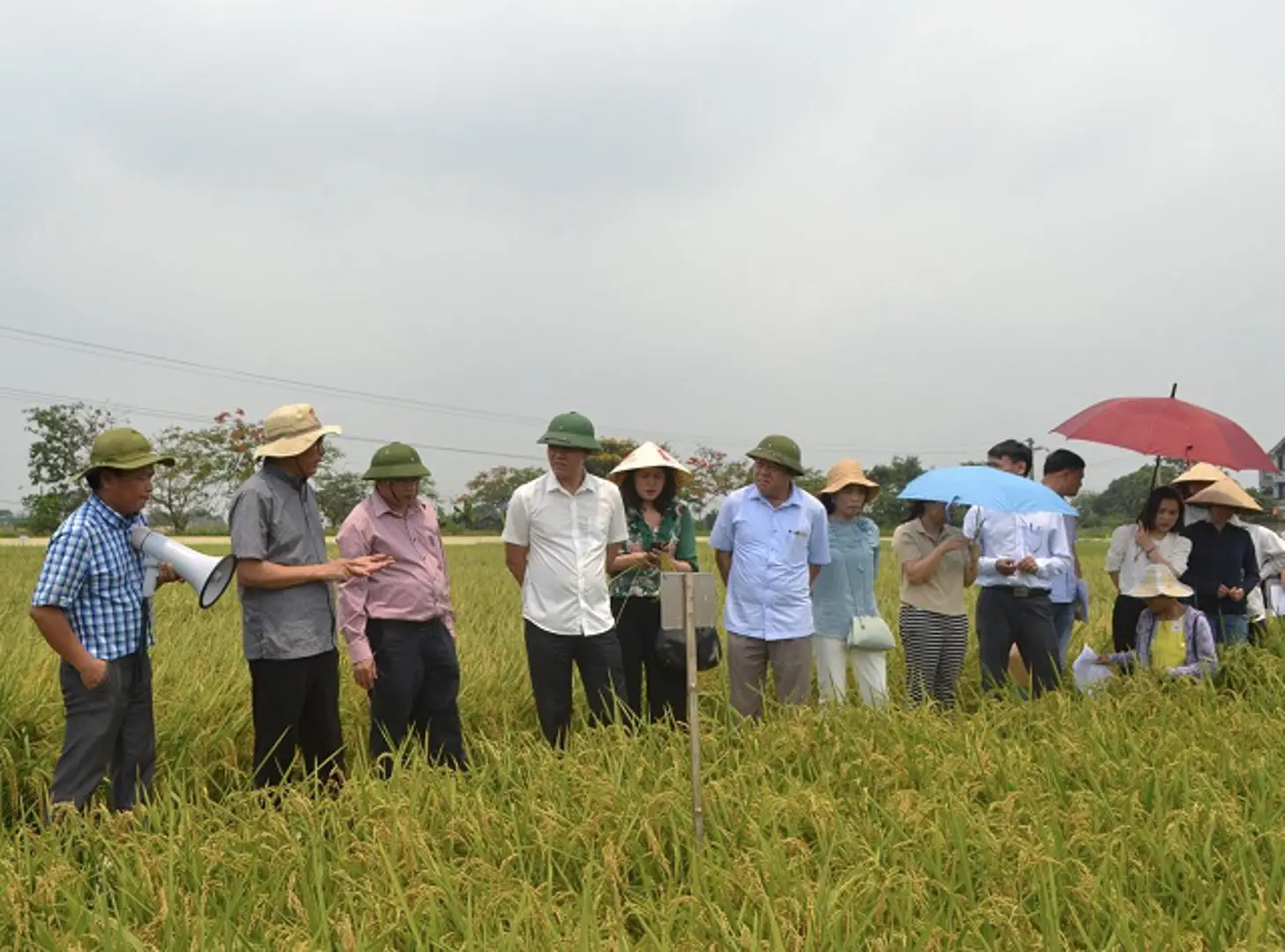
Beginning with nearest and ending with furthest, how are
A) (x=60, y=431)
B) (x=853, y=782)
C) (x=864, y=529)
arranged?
1. (x=853, y=782)
2. (x=864, y=529)
3. (x=60, y=431)

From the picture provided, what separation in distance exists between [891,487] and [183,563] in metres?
61.2

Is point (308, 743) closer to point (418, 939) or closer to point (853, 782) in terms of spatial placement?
point (418, 939)

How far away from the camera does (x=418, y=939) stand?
208 cm

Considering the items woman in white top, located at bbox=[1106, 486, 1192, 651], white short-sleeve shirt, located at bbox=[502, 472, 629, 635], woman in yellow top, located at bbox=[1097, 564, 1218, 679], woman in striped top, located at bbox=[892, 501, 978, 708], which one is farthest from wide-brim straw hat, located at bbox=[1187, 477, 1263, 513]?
white short-sleeve shirt, located at bbox=[502, 472, 629, 635]

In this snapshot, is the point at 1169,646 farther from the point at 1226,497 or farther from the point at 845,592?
the point at 845,592

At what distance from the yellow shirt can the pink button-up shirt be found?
10.7ft

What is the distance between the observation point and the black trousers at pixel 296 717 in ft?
11.1

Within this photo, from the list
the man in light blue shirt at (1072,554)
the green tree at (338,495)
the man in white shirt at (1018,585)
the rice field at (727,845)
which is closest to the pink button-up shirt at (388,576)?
the rice field at (727,845)

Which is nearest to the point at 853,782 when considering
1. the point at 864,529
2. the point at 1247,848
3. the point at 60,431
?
the point at 1247,848

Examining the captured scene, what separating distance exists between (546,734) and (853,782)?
1.46 meters

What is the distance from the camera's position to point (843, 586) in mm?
4535

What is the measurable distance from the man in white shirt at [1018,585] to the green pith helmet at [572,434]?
1.85 meters

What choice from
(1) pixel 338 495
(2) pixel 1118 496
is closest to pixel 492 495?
(1) pixel 338 495

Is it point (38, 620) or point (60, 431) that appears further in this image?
point (60, 431)
